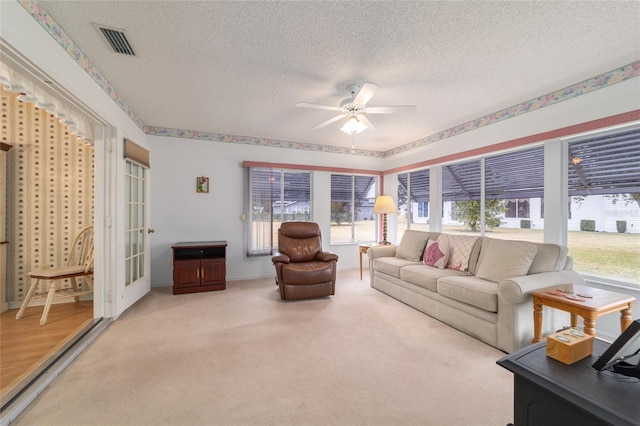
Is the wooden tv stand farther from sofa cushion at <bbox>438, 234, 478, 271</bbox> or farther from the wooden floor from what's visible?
sofa cushion at <bbox>438, 234, 478, 271</bbox>

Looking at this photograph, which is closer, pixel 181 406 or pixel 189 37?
pixel 181 406

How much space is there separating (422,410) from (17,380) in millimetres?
2596

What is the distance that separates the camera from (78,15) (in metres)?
1.77

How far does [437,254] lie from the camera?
11.2 ft

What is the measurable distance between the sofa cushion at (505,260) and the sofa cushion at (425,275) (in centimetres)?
31

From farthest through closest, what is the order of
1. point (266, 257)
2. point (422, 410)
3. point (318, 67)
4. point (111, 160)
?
1. point (266, 257)
2. point (111, 160)
3. point (318, 67)
4. point (422, 410)

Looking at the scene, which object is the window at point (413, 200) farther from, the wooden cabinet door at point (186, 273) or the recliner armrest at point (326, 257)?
the wooden cabinet door at point (186, 273)

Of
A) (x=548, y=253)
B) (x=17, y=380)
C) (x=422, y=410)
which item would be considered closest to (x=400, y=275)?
(x=548, y=253)

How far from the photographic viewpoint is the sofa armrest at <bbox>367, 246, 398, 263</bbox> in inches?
161

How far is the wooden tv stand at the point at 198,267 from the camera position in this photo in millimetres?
3699

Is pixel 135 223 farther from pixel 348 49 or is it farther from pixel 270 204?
pixel 348 49

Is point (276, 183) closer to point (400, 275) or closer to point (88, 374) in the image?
point (400, 275)

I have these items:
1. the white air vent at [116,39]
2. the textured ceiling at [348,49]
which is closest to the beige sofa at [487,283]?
the textured ceiling at [348,49]

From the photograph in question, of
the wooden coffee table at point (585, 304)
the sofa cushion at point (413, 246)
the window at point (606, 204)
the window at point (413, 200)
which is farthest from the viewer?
the window at point (413, 200)
